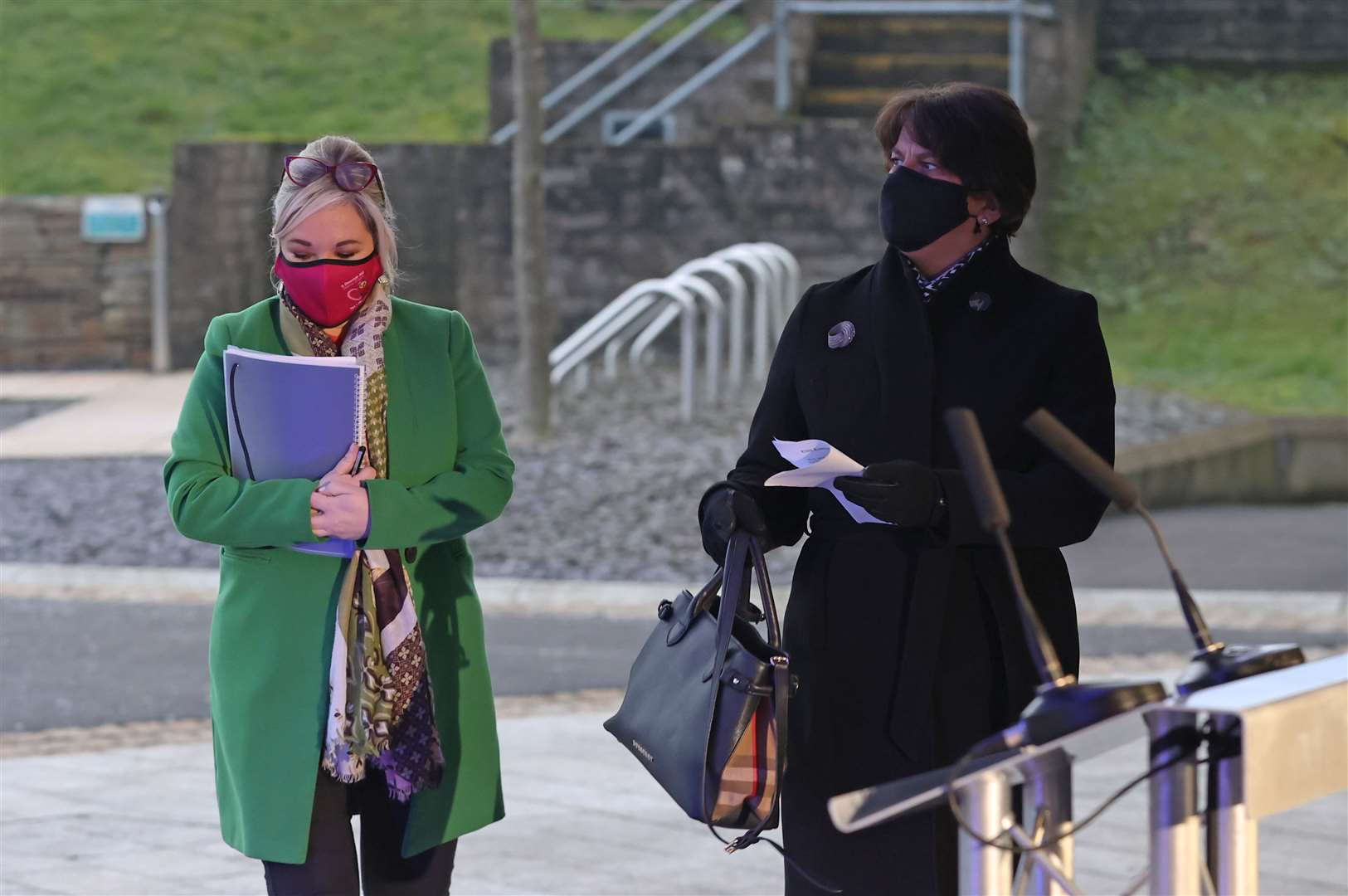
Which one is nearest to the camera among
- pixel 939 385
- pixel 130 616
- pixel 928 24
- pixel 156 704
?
pixel 939 385

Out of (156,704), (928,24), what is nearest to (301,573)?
(156,704)

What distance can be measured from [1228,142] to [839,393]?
61.3ft

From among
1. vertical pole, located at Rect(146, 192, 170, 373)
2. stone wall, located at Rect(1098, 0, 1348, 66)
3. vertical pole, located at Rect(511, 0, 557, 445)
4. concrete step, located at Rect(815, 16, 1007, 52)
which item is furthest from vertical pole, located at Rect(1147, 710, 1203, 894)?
stone wall, located at Rect(1098, 0, 1348, 66)

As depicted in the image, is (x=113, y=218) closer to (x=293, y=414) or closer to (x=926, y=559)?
(x=293, y=414)

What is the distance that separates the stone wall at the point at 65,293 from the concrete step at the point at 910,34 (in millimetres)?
7278

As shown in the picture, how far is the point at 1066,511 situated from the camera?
3.24 meters

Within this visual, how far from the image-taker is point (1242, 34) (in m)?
22.3

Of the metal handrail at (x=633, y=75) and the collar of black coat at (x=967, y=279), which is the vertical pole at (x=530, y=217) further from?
the collar of black coat at (x=967, y=279)

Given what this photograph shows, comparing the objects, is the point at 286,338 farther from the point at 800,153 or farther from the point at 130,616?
the point at 800,153

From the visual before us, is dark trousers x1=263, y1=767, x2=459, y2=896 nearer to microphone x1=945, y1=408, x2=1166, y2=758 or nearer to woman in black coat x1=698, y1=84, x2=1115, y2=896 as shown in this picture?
woman in black coat x1=698, y1=84, x2=1115, y2=896

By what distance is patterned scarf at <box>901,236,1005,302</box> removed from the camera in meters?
3.42

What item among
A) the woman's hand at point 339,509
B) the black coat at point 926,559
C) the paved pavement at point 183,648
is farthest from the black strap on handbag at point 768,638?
the paved pavement at point 183,648

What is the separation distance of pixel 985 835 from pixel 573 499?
1046 centimetres

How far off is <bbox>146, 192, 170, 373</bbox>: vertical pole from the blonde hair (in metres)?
17.0
